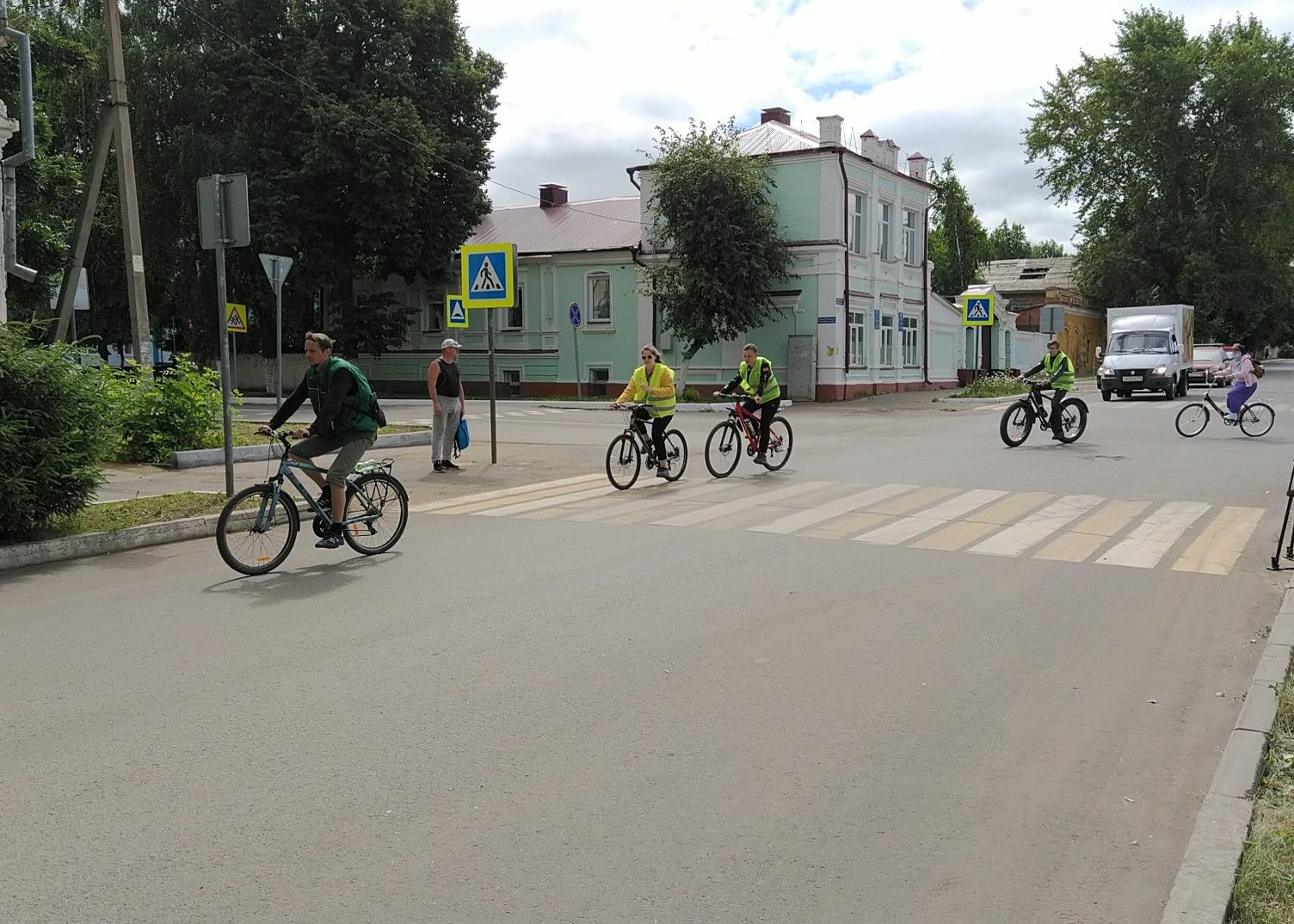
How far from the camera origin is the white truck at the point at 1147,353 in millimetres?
33469

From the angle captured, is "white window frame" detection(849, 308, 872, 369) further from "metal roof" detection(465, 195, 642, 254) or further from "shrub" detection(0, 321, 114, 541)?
"shrub" detection(0, 321, 114, 541)

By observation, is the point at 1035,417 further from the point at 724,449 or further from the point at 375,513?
the point at 375,513

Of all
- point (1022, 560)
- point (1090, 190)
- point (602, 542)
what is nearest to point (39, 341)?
point (602, 542)

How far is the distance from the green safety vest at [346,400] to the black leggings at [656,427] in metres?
5.09

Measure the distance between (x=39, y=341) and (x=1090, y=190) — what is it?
187ft

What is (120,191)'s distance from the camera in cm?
1731

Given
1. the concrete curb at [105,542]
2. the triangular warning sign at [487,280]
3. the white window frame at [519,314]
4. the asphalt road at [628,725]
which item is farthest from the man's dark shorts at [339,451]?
the white window frame at [519,314]

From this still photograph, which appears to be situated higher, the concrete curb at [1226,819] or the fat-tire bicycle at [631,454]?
the fat-tire bicycle at [631,454]

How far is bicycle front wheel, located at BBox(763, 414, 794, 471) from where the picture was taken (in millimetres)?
15258

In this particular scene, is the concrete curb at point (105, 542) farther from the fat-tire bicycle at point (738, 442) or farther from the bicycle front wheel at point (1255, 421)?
the bicycle front wheel at point (1255, 421)

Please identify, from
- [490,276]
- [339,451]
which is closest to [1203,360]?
[490,276]

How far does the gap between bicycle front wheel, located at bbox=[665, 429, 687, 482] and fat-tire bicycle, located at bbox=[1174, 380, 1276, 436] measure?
1031 cm

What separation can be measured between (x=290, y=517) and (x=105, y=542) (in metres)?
1.79

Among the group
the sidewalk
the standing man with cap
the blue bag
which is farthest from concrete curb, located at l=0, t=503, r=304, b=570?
the blue bag
